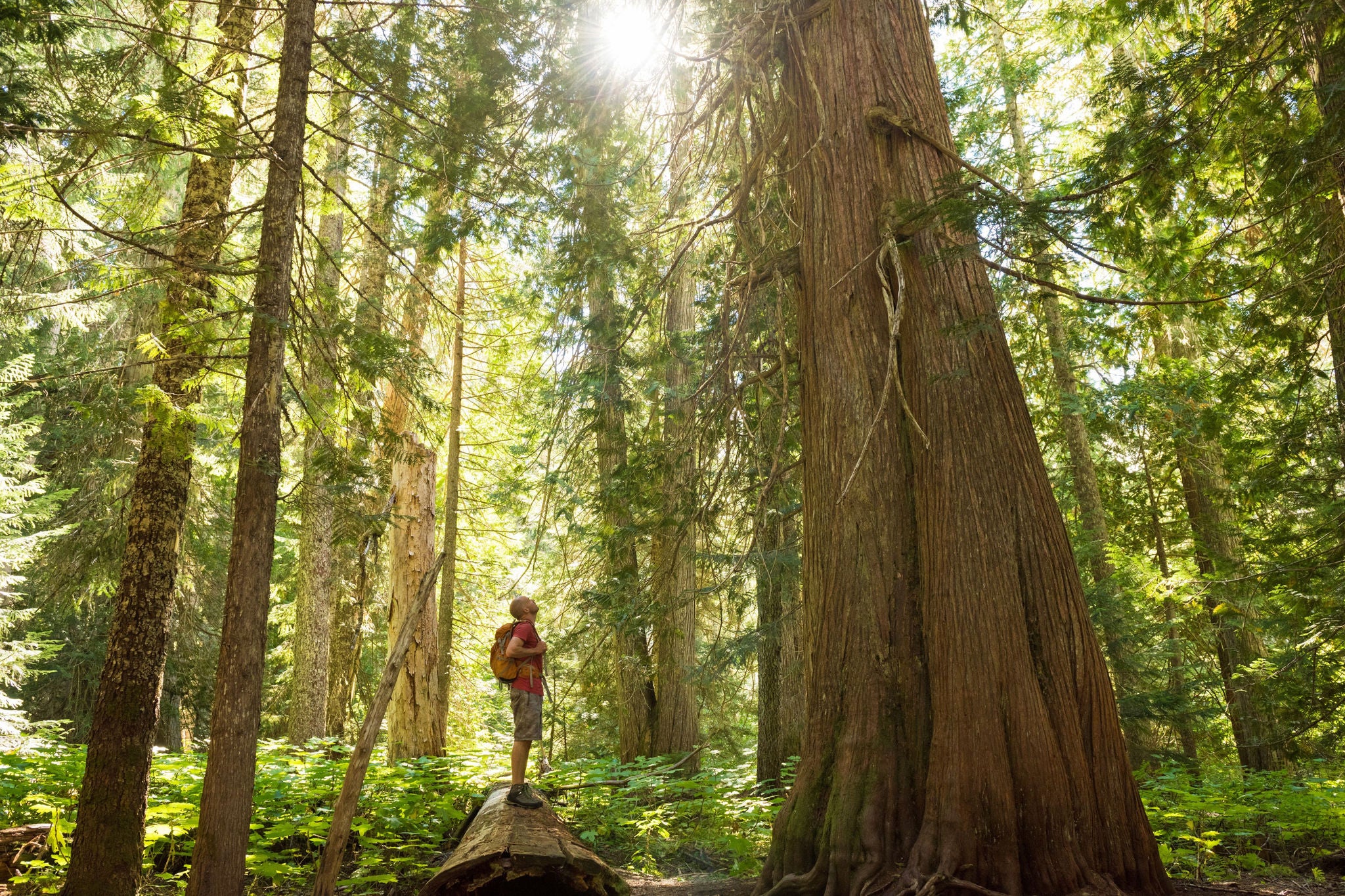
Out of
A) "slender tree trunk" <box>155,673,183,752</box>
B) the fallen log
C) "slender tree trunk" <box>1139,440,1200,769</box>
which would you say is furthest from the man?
"slender tree trunk" <box>155,673,183,752</box>

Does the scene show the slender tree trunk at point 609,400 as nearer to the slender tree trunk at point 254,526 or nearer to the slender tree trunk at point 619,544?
the slender tree trunk at point 619,544

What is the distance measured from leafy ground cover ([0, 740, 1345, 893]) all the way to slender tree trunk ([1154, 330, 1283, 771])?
44.1 inches

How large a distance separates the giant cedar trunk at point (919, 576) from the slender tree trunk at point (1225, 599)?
18.1 ft

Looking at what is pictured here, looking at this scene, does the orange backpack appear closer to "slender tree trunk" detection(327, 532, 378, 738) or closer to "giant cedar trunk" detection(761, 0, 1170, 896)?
"giant cedar trunk" detection(761, 0, 1170, 896)

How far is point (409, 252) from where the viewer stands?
50.8 feet

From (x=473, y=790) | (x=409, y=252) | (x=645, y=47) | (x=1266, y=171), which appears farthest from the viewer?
(x=409, y=252)

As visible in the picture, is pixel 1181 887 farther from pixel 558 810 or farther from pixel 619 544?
pixel 558 810

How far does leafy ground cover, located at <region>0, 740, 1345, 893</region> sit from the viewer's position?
581 centimetres

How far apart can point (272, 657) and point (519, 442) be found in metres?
7.04

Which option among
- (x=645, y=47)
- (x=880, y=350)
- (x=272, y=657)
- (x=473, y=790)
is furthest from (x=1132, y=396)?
(x=272, y=657)

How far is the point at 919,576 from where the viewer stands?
4.48m

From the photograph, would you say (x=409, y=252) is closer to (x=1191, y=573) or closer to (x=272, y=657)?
(x=272, y=657)

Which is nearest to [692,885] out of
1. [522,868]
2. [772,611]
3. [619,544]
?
[522,868]

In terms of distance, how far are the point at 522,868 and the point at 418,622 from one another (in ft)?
20.4
